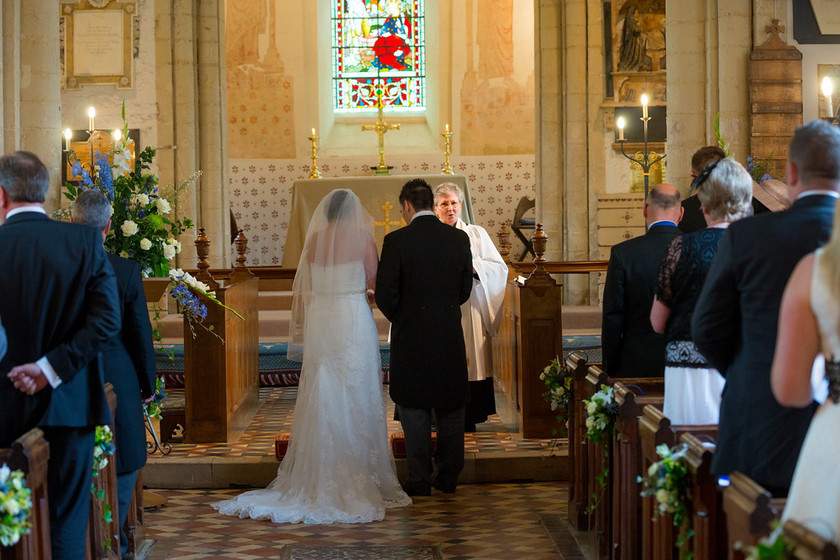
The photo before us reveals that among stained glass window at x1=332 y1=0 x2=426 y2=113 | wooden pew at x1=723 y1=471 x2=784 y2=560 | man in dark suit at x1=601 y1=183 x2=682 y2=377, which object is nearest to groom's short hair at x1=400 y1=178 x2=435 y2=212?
man in dark suit at x1=601 y1=183 x2=682 y2=377

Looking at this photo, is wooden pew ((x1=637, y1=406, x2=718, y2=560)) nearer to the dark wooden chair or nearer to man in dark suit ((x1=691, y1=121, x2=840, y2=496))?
man in dark suit ((x1=691, y1=121, x2=840, y2=496))

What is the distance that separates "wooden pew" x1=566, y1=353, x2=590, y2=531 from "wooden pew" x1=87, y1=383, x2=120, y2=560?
2.15m

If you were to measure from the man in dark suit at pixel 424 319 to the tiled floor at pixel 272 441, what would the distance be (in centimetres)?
72

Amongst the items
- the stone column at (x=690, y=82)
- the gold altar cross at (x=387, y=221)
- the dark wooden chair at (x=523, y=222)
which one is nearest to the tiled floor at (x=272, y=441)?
the stone column at (x=690, y=82)

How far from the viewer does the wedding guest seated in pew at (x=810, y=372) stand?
7.37 ft

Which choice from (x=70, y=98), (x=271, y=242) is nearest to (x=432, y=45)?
(x=271, y=242)

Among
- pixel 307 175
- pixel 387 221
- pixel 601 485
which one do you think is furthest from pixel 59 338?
pixel 307 175

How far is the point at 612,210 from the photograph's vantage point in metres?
13.8

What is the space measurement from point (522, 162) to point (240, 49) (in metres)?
4.88

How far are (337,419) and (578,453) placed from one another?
1424 mm

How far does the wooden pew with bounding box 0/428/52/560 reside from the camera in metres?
3.25

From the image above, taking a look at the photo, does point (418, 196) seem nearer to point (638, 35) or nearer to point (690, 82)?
point (690, 82)

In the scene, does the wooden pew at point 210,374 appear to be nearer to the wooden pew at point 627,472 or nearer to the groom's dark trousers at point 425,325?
the groom's dark trousers at point 425,325

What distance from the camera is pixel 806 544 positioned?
217cm
